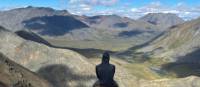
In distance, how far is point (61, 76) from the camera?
153 m

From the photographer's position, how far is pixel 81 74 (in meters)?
156

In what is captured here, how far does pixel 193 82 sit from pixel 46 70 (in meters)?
54.4

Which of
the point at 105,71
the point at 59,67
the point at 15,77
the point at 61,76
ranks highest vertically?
the point at 105,71

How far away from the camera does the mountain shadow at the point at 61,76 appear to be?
493 ft

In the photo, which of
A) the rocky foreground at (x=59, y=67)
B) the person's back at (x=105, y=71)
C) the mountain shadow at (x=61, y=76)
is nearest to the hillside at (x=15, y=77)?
the rocky foreground at (x=59, y=67)

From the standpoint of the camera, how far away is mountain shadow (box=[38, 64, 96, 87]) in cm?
15025

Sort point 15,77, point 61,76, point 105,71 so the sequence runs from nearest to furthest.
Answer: point 105,71 < point 15,77 < point 61,76

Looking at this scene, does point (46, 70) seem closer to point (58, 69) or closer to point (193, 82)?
point (58, 69)

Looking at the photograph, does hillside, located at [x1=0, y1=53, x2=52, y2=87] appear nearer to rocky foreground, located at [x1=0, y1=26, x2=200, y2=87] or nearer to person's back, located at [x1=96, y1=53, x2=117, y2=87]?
rocky foreground, located at [x1=0, y1=26, x2=200, y2=87]

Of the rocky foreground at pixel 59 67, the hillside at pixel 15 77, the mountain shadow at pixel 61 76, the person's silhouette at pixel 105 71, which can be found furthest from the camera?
the rocky foreground at pixel 59 67

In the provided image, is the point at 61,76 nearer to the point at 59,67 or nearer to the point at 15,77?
the point at 59,67

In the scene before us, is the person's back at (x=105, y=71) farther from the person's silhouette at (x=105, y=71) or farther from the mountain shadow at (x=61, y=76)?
the mountain shadow at (x=61, y=76)

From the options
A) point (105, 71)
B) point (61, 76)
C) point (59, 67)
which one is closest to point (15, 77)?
point (61, 76)

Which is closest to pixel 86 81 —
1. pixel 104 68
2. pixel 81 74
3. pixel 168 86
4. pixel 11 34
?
pixel 81 74
